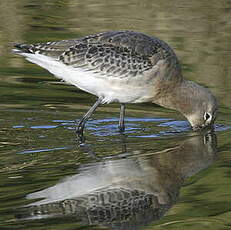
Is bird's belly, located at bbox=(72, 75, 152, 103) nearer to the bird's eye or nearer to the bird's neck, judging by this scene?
the bird's neck

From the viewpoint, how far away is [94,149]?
10648 mm

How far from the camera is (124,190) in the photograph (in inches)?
354

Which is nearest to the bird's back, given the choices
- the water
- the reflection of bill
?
the water

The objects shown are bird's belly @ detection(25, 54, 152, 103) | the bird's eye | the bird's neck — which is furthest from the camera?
the bird's eye

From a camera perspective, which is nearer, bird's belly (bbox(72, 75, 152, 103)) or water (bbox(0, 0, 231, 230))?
water (bbox(0, 0, 231, 230))

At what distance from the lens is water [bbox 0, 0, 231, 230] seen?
8.31m

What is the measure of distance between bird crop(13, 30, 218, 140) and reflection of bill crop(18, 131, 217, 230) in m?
1.08

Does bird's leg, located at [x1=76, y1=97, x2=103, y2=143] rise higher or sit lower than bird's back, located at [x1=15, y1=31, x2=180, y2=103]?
lower

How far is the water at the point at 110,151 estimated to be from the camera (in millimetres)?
8312

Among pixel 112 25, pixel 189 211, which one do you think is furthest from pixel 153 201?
pixel 112 25

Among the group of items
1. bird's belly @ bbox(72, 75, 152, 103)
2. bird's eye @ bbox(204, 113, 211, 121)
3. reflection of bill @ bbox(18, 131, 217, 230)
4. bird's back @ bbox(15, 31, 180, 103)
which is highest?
bird's back @ bbox(15, 31, 180, 103)

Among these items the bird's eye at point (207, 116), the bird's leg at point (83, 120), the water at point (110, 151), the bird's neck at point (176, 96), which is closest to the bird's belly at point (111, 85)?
the bird's leg at point (83, 120)

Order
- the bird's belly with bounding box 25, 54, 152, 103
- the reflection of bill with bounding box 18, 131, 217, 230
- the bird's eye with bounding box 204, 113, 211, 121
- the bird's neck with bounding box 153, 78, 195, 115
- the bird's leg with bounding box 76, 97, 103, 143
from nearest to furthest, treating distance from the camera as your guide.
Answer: the reflection of bill with bounding box 18, 131, 217, 230 < the bird's belly with bounding box 25, 54, 152, 103 < the bird's leg with bounding box 76, 97, 103, 143 < the bird's neck with bounding box 153, 78, 195, 115 < the bird's eye with bounding box 204, 113, 211, 121

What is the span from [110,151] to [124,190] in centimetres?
161
